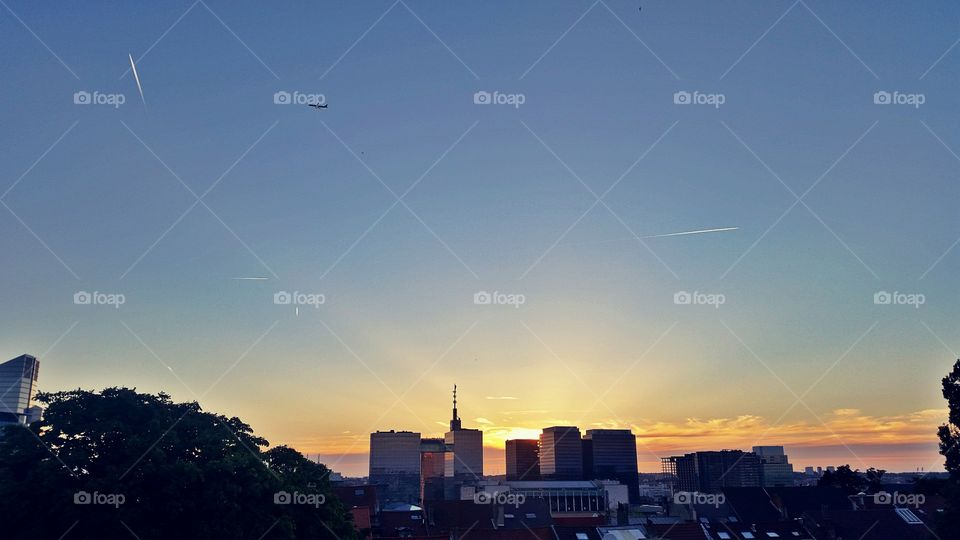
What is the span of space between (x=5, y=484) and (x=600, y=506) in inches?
4751

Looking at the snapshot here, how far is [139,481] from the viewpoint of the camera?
31172mm

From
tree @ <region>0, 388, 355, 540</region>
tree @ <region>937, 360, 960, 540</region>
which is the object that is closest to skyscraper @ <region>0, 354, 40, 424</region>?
tree @ <region>0, 388, 355, 540</region>

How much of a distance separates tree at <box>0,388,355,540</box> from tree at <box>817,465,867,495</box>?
3844 inches

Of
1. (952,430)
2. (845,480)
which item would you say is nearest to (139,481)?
(952,430)

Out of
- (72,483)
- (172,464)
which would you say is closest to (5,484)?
(72,483)

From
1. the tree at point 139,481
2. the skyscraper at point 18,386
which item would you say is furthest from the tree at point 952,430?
the skyscraper at point 18,386

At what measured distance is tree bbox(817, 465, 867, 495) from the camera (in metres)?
108

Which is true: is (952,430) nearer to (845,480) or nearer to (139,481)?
(139,481)

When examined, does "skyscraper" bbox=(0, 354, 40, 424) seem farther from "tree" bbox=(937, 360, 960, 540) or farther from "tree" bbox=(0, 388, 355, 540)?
"tree" bbox=(937, 360, 960, 540)

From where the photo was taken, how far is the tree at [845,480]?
108350 mm

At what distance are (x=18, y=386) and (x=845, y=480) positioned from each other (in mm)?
141774

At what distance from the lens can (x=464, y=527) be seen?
6900 cm

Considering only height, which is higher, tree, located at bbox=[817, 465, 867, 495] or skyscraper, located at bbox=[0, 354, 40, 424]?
skyscraper, located at bbox=[0, 354, 40, 424]

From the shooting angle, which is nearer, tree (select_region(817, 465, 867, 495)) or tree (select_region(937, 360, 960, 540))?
tree (select_region(937, 360, 960, 540))
